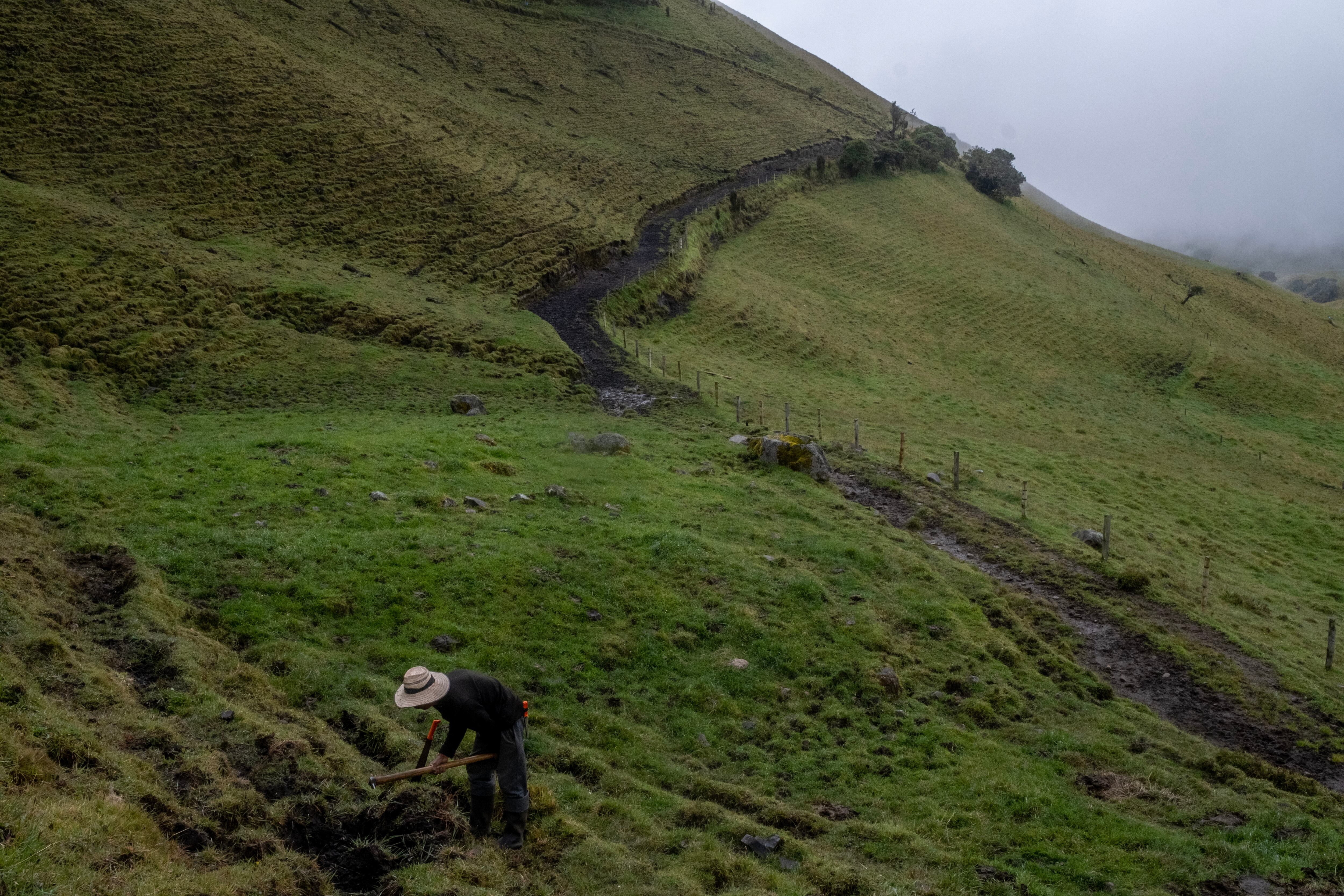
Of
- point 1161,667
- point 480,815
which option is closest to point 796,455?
point 1161,667

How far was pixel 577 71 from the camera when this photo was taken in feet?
290

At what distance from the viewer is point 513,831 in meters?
10.4

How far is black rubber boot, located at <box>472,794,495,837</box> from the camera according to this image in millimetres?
10336

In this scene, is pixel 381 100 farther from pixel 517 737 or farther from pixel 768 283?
pixel 517 737

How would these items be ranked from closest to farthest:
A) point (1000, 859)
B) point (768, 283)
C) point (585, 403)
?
1. point (1000, 859)
2. point (585, 403)
3. point (768, 283)

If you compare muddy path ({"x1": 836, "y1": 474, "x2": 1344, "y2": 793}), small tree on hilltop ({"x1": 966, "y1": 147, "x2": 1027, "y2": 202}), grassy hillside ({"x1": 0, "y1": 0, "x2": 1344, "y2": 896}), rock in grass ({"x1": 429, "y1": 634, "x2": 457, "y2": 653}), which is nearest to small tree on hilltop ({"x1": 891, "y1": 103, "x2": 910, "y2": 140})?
small tree on hilltop ({"x1": 966, "y1": 147, "x2": 1027, "y2": 202})

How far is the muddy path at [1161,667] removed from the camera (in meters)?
A: 17.0

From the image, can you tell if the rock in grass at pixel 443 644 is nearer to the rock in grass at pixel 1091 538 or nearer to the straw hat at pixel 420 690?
the straw hat at pixel 420 690

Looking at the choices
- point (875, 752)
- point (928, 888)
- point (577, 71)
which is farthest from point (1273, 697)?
point (577, 71)

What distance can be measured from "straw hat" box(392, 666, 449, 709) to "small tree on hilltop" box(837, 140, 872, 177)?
281 feet

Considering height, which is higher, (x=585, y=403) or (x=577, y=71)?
(x=577, y=71)

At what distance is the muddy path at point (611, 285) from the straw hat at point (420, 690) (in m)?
27.1

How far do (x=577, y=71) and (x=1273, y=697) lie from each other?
86844 millimetres

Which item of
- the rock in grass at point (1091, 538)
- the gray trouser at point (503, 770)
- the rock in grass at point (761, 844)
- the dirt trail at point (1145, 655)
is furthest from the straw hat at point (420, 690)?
the rock in grass at point (1091, 538)
